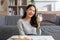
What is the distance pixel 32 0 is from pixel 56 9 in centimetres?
82

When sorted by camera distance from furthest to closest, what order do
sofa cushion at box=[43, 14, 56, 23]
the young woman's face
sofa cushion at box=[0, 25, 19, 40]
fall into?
sofa cushion at box=[43, 14, 56, 23] → sofa cushion at box=[0, 25, 19, 40] → the young woman's face

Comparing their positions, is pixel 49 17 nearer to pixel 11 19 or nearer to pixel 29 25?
pixel 11 19

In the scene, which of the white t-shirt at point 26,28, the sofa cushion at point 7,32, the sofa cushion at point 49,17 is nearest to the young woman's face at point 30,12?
the white t-shirt at point 26,28

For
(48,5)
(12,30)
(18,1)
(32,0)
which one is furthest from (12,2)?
(12,30)

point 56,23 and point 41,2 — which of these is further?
point 41,2

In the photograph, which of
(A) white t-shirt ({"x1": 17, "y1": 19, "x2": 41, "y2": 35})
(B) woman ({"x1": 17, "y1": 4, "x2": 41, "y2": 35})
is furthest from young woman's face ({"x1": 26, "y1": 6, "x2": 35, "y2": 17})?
(A) white t-shirt ({"x1": 17, "y1": 19, "x2": 41, "y2": 35})

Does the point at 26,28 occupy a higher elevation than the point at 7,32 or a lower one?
higher

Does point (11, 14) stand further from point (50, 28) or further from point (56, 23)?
point (50, 28)

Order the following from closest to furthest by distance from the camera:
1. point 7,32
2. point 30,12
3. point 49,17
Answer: point 30,12 → point 7,32 → point 49,17

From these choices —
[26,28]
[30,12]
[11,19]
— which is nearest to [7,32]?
[26,28]

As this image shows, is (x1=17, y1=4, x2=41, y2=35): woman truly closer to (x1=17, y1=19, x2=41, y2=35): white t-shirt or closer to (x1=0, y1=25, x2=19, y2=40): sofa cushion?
(x1=17, y1=19, x2=41, y2=35): white t-shirt

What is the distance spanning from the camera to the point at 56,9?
5.00 meters

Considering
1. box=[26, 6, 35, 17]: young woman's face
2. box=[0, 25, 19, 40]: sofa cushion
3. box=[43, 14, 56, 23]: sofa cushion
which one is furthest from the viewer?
box=[43, 14, 56, 23]: sofa cushion

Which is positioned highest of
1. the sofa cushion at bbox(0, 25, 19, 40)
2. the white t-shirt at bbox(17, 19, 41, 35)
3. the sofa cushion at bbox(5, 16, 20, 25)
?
the white t-shirt at bbox(17, 19, 41, 35)
